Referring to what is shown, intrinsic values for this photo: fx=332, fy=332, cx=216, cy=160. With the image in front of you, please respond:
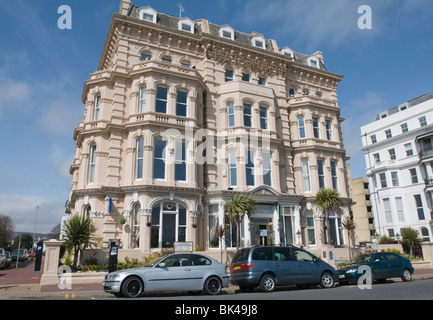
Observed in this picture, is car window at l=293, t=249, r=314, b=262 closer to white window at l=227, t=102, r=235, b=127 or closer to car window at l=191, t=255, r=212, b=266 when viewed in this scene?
car window at l=191, t=255, r=212, b=266

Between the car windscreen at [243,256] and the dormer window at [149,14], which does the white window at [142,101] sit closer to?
the dormer window at [149,14]

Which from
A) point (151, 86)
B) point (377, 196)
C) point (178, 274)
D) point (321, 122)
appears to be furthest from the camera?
point (377, 196)

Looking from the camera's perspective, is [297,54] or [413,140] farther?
[413,140]

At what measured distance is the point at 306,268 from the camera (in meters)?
13.3

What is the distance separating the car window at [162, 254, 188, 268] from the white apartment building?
34552mm

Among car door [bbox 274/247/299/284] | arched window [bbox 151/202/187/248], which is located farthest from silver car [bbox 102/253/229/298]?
arched window [bbox 151/202/187/248]

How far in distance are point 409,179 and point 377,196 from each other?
4423 millimetres

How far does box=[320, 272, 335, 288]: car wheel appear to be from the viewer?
13.6 metres

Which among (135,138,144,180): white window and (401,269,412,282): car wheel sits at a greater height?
(135,138,144,180): white window

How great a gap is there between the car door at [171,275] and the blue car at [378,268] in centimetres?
747

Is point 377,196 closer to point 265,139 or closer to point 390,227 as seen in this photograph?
point 390,227

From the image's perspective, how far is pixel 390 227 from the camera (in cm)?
4044

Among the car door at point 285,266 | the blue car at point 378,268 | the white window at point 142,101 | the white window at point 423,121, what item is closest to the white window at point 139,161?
the white window at point 142,101

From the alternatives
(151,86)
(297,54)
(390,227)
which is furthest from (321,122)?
(390,227)
